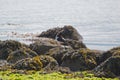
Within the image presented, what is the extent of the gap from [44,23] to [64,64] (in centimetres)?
4779

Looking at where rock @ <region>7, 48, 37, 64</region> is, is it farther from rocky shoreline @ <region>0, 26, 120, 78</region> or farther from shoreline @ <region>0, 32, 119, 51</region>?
shoreline @ <region>0, 32, 119, 51</region>

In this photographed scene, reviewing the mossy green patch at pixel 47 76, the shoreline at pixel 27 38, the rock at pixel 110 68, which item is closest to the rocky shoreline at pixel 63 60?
the rock at pixel 110 68

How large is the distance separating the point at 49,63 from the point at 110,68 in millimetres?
4123

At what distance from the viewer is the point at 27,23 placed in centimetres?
7819

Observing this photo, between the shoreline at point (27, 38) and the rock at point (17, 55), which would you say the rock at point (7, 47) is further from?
the shoreline at point (27, 38)

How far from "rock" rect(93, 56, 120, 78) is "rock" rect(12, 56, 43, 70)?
3610 mm

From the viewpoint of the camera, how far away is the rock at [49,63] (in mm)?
30034

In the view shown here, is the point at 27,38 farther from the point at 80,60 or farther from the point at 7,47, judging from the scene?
the point at 80,60

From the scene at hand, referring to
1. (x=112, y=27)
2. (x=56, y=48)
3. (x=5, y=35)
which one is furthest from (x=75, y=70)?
(x=112, y=27)

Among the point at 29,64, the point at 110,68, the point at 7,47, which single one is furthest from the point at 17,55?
the point at 110,68

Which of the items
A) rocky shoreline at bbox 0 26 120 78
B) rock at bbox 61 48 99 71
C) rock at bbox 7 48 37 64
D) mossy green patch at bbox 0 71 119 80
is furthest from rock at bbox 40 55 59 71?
rock at bbox 7 48 37 64

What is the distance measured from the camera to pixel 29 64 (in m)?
30.0

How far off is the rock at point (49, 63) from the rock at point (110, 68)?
273 cm

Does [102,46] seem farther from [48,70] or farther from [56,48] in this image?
[48,70]
